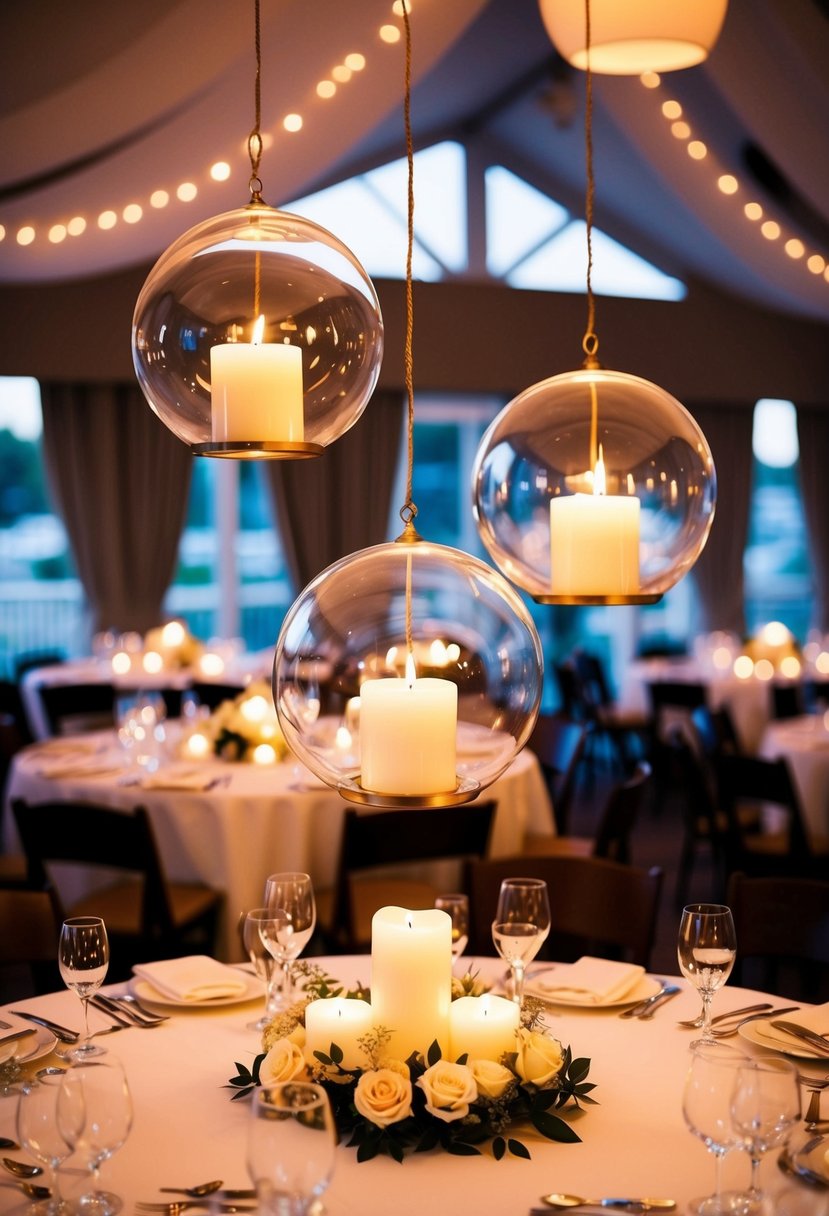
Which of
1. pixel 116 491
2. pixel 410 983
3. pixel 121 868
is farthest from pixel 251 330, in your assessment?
pixel 116 491

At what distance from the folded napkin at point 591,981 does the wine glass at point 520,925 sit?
152 mm

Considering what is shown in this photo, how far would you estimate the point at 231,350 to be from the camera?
150 centimetres

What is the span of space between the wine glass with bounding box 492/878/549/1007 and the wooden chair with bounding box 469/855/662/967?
704mm

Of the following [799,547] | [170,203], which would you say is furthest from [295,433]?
[799,547]

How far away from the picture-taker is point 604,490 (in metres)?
1.62

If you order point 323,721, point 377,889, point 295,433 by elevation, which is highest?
point 295,433

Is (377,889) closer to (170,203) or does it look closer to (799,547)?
(170,203)

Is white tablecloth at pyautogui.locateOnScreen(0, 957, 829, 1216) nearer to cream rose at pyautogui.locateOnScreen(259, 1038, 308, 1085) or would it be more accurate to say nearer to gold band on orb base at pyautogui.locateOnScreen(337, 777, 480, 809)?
cream rose at pyautogui.locateOnScreen(259, 1038, 308, 1085)

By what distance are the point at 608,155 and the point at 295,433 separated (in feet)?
29.9

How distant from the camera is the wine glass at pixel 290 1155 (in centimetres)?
129

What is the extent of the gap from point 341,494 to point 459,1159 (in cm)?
847

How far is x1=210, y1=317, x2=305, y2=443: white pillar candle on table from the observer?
1502 millimetres

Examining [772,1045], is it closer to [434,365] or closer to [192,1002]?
[192,1002]

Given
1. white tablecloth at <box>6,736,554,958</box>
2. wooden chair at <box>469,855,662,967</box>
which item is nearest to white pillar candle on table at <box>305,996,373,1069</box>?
wooden chair at <box>469,855,662,967</box>
